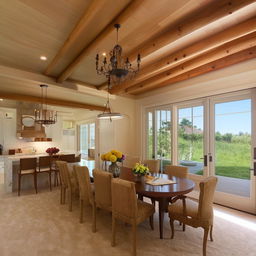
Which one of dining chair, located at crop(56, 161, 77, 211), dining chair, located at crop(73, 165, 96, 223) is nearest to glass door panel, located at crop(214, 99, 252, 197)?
dining chair, located at crop(73, 165, 96, 223)

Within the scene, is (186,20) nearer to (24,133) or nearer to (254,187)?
(254,187)

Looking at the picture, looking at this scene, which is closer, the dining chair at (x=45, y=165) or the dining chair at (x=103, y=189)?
the dining chair at (x=103, y=189)

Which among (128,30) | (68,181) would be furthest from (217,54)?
(68,181)

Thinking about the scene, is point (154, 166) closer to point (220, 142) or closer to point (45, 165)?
point (220, 142)

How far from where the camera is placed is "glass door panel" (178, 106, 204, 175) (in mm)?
3910

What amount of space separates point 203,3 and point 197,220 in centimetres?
248

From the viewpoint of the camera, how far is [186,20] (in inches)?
78.1

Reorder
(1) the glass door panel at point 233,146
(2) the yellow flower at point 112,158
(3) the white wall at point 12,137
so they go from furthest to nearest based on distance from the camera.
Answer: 1. (3) the white wall at point 12,137
2. (1) the glass door panel at point 233,146
3. (2) the yellow flower at point 112,158

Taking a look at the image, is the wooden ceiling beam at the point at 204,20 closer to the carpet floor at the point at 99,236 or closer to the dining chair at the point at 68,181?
the dining chair at the point at 68,181

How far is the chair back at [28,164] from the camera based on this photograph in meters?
4.00

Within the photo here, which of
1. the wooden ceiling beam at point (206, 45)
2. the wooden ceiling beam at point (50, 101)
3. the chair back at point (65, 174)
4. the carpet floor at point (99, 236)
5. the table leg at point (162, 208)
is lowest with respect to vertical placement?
the carpet floor at point (99, 236)

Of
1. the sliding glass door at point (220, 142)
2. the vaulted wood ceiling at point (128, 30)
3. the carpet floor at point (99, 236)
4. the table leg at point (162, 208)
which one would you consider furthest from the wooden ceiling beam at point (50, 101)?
the table leg at point (162, 208)

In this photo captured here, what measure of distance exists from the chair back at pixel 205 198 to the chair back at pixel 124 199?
766 mm

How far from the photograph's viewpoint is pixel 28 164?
4094 mm
